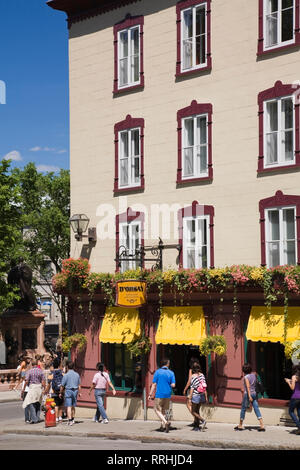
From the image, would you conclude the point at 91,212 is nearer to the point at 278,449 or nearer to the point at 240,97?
the point at 240,97

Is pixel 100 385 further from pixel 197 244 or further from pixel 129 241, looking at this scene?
pixel 129 241

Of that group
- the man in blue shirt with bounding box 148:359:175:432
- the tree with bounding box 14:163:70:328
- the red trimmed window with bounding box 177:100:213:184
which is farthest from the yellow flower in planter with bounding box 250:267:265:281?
the tree with bounding box 14:163:70:328

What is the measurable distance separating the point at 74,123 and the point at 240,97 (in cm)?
777

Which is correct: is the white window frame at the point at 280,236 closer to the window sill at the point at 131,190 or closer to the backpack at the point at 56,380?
the window sill at the point at 131,190

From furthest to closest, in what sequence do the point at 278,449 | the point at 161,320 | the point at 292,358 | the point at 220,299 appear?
the point at 161,320 < the point at 220,299 < the point at 292,358 < the point at 278,449

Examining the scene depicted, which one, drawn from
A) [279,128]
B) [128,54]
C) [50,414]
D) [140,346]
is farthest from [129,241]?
[279,128]

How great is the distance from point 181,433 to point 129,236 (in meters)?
8.66

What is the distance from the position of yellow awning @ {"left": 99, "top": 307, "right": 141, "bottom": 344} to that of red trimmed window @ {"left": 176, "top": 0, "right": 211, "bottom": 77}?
7880 mm

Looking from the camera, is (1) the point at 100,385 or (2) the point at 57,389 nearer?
(1) the point at 100,385

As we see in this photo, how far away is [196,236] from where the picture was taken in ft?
85.4

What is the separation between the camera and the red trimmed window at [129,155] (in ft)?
91.9

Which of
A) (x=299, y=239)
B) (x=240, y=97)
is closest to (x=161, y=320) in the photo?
(x=299, y=239)

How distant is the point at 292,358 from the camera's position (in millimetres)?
22219

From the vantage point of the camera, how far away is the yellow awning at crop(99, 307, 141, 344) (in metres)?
26.9
